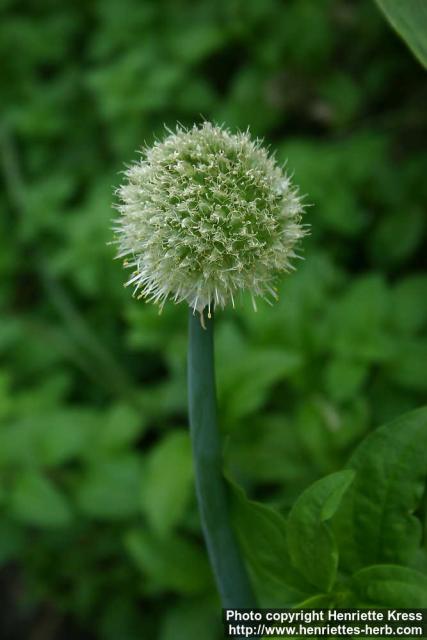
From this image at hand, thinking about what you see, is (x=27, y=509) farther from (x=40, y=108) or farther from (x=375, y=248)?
(x=40, y=108)

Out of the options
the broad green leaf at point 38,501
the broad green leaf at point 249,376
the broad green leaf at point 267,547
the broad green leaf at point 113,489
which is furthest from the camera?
the broad green leaf at point 113,489

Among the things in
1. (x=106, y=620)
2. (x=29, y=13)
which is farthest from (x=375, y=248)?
(x=29, y=13)

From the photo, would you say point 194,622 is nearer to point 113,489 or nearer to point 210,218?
point 113,489

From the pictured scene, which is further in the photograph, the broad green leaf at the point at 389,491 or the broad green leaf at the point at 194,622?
the broad green leaf at the point at 194,622

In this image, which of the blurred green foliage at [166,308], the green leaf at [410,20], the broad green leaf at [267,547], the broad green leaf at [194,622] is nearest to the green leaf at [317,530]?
the broad green leaf at [267,547]

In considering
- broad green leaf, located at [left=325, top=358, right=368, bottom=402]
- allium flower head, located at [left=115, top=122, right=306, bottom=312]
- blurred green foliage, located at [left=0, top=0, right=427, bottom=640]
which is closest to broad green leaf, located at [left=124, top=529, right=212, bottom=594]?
blurred green foliage, located at [left=0, top=0, right=427, bottom=640]

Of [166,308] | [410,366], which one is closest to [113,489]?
[166,308]

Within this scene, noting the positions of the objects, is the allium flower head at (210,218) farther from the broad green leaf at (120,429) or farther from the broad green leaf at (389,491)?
the broad green leaf at (120,429)
